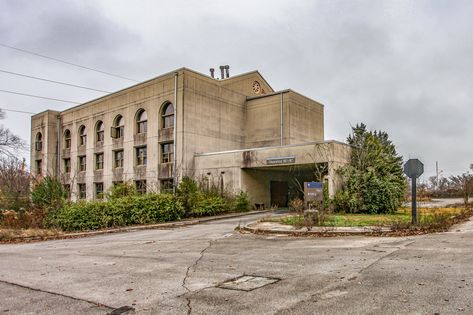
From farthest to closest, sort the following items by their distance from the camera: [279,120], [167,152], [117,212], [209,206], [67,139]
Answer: [67,139], [279,120], [167,152], [209,206], [117,212]

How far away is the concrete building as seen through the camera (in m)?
28.3

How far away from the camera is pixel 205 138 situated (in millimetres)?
32500

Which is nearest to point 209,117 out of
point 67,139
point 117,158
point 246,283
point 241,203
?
point 241,203

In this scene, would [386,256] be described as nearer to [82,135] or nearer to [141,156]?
[141,156]

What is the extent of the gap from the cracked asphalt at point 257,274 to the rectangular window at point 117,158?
26313 millimetres

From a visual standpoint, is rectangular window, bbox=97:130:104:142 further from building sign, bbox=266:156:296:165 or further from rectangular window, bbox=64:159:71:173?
building sign, bbox=266:156:296:165

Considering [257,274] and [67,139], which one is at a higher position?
[67,139]

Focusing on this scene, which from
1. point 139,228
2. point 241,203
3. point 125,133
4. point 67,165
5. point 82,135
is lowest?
point 139,228

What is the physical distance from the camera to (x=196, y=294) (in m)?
6.22

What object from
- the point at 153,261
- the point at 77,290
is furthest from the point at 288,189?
the point at 77,290

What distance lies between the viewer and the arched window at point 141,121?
3525 cm

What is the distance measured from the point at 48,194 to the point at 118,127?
56.0ft

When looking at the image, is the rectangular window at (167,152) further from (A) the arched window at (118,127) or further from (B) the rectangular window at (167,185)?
(A) the arched window at (118,127)

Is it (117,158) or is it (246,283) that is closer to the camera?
(246,283)
